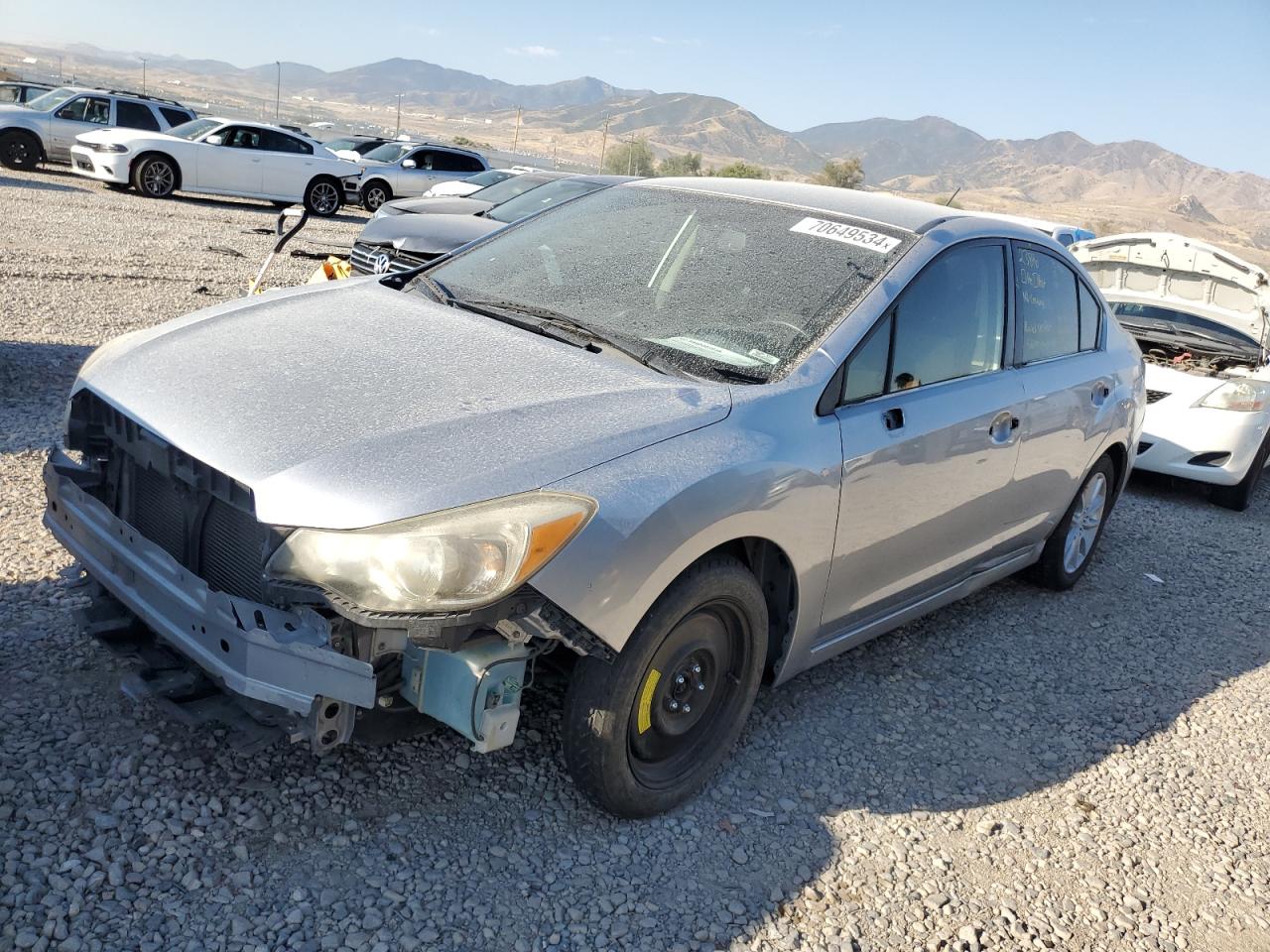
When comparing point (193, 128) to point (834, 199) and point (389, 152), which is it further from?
point (834, 199)

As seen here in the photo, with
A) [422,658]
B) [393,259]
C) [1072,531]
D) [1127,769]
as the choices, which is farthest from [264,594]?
[393,259]

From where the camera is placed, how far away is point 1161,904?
3193mm

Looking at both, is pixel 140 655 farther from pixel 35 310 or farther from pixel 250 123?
pixel 250 123

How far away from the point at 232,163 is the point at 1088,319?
17472mm

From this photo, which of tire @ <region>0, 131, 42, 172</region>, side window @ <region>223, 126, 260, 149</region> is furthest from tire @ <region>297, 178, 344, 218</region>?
tire @ <region>0, 131, 42, 172</region>

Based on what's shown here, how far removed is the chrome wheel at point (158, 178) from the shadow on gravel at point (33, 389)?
12.4 meters

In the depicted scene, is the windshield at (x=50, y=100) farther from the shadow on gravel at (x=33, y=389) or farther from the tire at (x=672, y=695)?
the tire at (x=672, y=695)

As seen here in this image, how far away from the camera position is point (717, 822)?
3203 millimetres

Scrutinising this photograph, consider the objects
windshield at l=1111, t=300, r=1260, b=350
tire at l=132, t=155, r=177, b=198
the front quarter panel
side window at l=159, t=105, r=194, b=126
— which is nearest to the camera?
the front quarter panel

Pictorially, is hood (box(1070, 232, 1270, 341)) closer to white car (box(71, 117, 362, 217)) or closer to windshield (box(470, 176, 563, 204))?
windshield (box(470, 176, 563, 204))

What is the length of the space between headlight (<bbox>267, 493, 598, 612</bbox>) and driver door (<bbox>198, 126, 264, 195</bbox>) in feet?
61.1

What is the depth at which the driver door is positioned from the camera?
62.3 ft

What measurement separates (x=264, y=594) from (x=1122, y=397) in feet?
13.8

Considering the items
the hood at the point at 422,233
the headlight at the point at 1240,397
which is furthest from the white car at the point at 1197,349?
the hood at the point at 422,233
